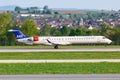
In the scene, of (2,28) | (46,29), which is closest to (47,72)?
(2,28)

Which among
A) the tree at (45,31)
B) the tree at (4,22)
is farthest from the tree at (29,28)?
the tree at (45,31)

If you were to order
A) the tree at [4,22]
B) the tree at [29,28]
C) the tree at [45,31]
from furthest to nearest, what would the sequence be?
the tree at [45,31]
the tree at [4,22]
the tree at [29,28]

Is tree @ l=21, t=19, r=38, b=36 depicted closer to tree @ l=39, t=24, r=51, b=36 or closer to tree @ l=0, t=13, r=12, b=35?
tree @ l=0, t=13, r=12, b=35

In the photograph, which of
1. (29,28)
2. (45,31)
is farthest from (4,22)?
(45,31)

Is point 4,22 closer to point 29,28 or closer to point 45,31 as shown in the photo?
point 29,28

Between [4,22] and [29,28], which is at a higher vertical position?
[4,22]

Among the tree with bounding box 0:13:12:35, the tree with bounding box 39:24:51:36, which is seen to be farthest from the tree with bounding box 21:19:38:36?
the tree with bounding box 39:24:51:36

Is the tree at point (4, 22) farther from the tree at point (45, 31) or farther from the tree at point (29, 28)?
the tree at point (45, 31)

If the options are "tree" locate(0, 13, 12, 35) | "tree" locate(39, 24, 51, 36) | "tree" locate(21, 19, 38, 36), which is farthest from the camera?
"tree" locate(39, 24, 51, 36)

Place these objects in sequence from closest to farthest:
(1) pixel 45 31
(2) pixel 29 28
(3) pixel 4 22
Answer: (2) pixel 29 28, (3) pixel 4 22, (1) pixel 45 31

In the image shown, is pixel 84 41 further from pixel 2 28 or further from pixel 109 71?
pixel 109 71

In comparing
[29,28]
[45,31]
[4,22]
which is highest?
[4,22]
